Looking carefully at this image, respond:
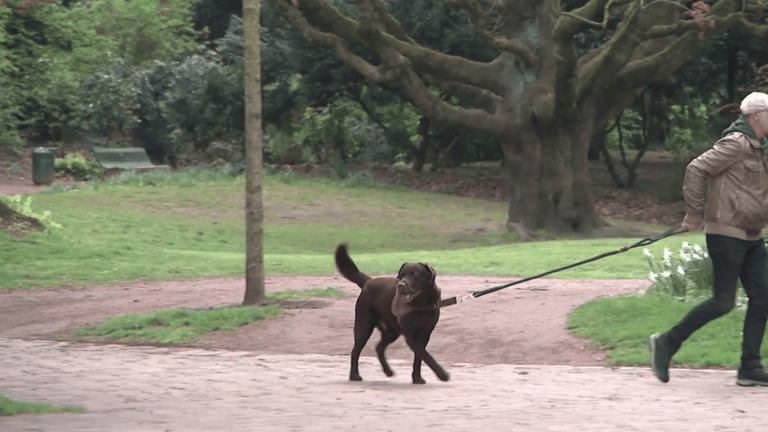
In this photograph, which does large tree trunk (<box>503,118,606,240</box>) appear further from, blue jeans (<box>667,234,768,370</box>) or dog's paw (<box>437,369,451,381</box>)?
blue jeans (<box>667,234,768,370</box>)

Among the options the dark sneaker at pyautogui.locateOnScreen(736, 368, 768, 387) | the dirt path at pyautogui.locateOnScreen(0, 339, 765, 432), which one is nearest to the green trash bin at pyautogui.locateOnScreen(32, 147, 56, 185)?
the dirt path at pyautogui.locateOnScreen(0, 339, 765, 432)

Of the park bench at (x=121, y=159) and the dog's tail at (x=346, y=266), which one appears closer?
the dog's tail at (x=346, y=266)

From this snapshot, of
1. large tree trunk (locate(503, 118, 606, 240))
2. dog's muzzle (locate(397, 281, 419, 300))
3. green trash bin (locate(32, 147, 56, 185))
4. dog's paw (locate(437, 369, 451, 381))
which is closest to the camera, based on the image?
dog's muzzle (locate(397, 281, 419, 300))

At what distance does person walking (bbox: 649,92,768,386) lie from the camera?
312 inches

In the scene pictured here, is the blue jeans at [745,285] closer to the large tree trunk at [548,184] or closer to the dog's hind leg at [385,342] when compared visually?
the dog's hind leg at [385,342]

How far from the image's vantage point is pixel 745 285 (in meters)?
8.12

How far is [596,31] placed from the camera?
105 feet

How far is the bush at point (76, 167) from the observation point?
3544 cm

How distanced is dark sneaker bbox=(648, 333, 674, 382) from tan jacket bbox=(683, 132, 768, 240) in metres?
0.86

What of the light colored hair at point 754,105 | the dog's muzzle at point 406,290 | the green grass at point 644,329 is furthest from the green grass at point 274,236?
the dog's muzzle at point 406,290

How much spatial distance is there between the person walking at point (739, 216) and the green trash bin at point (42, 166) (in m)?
27.9

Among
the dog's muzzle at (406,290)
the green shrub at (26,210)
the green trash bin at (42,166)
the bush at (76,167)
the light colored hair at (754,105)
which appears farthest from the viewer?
the bush at (76,167)

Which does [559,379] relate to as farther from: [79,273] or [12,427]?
[79,273]

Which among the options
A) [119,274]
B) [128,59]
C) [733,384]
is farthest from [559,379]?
[128,59]
